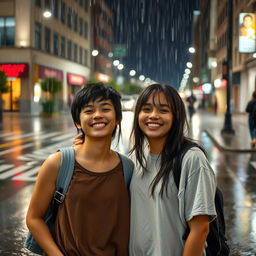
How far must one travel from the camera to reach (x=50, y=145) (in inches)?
647

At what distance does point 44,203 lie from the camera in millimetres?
2389

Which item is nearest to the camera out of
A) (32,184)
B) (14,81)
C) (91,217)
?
(91,217)

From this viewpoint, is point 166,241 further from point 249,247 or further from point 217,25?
point 217,25

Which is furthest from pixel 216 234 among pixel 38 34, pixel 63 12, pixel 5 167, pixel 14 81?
pixel 63 12

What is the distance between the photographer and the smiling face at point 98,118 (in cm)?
247

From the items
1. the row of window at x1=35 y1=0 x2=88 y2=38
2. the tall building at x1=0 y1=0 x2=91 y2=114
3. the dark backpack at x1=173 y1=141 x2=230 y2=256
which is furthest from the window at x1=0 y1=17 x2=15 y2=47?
the dark backpack at x1=173 y1=141 x2=230 y2=256

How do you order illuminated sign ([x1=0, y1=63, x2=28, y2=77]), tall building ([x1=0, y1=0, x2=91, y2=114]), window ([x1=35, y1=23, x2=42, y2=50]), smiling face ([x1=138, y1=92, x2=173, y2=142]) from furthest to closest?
1. window ([x1=35, y1=23, x2=42, y2=50])
2. tall building ([x1=0, y1=0, x2=91, y2=114])
3. illuminated sign ([x1=0, y1=63, x2=28, y2=77])
4. smiling face ([x1=138, y1=92, x2=173, y2=142])

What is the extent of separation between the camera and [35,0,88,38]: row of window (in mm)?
51969

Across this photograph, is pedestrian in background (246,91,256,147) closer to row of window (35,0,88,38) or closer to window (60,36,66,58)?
row of window (35,0,88,38)

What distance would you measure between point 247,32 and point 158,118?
28.0 m

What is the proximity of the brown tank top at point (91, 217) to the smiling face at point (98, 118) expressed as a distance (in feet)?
0.74

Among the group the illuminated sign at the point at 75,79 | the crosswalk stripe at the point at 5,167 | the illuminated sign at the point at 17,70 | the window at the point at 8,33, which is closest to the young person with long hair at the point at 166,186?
the crosswalk stripe at the point at 5,167

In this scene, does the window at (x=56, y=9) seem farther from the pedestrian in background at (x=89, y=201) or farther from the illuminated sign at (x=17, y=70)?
the pedestrian in background at (x=89, y=201)

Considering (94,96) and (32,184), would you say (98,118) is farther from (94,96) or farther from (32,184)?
(32,184)
